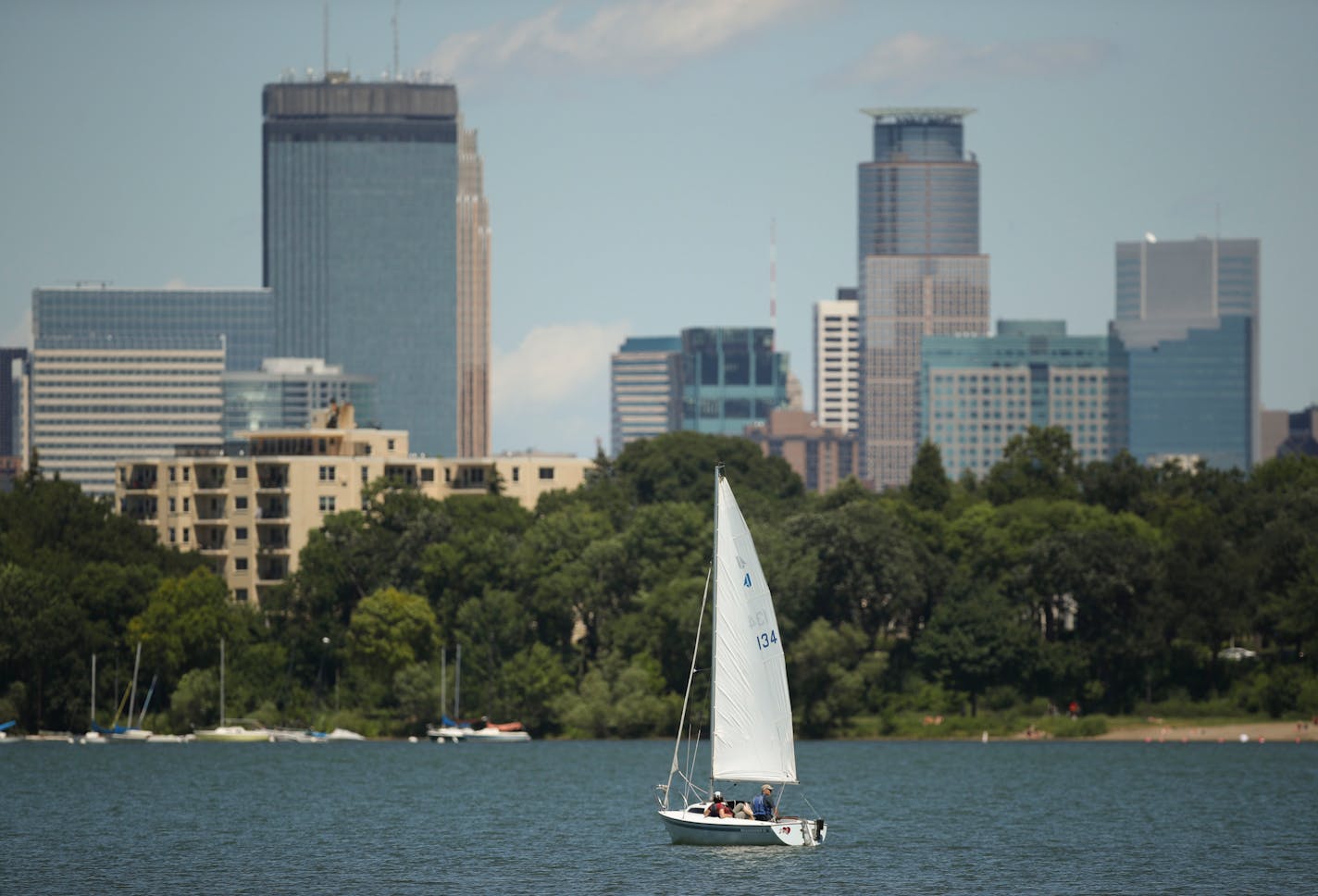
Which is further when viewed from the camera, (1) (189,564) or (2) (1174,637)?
(1) (189,564)

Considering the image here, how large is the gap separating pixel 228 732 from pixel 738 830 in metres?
87.8

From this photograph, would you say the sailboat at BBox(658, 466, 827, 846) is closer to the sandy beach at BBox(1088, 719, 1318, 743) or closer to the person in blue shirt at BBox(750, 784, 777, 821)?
the person in blue shirt at BBox(750, 784, 777, 821)

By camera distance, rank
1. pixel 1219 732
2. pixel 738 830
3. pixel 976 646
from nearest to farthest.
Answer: pixel 738 830 → pixel 1219 732 → pixel 976 646

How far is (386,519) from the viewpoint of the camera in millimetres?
189625

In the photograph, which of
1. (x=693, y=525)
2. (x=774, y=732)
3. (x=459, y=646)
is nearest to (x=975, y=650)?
(x=693, y=525)

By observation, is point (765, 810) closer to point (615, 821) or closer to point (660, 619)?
point (615, 821)

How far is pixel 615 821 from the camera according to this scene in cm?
10744

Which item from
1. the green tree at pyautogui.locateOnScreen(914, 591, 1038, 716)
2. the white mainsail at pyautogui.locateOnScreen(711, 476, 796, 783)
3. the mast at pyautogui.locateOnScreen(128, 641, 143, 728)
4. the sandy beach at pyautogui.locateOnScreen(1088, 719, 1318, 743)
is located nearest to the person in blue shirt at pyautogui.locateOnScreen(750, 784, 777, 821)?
the white mainsail at pyautogui.locateOnScreen(711, 476, 796, 783)

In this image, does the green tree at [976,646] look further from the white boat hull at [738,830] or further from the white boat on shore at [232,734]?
the white boat hull at [738,830]

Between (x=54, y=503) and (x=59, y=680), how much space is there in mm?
23352

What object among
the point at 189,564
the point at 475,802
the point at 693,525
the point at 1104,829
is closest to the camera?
the point at 1104,829

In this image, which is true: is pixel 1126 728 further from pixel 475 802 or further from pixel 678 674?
pixel 475 802

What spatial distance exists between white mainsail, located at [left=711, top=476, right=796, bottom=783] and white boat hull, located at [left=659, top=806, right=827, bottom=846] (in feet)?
5.20

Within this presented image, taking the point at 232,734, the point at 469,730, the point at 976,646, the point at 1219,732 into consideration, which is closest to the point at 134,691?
the point at 232,734
